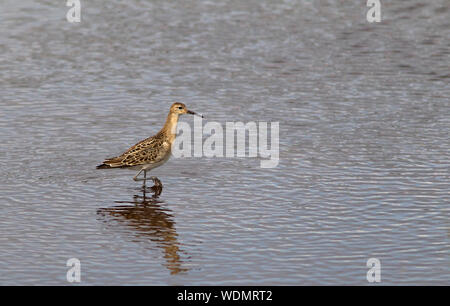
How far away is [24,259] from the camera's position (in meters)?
13.1

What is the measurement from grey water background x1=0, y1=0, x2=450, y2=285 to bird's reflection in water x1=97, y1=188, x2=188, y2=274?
43 mm

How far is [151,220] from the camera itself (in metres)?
15.0

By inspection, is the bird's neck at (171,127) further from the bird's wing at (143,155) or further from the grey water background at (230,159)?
the grey water background at (230,159)

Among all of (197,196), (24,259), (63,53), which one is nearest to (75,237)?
(24,259)

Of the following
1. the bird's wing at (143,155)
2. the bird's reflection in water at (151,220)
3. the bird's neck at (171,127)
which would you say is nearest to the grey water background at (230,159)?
the bird's reflection in water at (151,220)

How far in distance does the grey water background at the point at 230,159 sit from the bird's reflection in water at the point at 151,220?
0.04m

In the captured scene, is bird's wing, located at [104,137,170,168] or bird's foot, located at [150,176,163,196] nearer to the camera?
bird's foot, located at [150,176,163,196]

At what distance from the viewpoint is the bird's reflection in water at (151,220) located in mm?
13548

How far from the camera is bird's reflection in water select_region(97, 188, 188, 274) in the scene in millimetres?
13548

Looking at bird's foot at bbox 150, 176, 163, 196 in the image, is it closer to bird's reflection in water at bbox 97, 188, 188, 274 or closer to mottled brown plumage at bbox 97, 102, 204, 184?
bird's reflection in water at bbox 97, 188, 188, 274

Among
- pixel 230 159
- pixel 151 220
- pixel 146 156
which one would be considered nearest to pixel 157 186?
pixel 146 156

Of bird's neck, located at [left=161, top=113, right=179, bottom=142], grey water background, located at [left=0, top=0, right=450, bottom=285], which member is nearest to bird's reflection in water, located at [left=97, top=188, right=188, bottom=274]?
grey water background, located at [left=0, top=0, right=450, bottom=285]

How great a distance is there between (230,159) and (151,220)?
352cm
